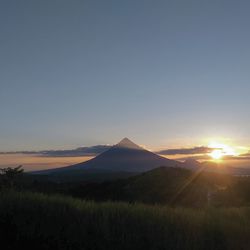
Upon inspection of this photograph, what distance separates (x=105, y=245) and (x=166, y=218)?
253cm

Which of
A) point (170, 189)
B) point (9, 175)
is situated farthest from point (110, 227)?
point (170, 189)

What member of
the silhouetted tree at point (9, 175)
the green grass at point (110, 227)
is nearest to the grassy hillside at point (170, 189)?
the silhouetted tree at point (9, 175)

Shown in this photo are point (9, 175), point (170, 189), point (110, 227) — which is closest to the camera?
point (110, 227)

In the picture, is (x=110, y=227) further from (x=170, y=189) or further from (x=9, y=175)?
(x=170, y=189)

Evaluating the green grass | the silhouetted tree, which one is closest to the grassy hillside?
the silhouetted tree

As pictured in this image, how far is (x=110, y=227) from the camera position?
38.8 ft

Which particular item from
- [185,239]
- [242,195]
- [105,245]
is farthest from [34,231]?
[242,195]

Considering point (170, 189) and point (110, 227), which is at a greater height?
point (110, 227)

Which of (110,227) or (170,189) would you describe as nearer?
(110,227)

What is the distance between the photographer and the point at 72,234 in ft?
37.4

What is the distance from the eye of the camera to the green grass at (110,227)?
1102 centimetres

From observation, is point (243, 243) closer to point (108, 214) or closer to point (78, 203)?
point (108, 214)

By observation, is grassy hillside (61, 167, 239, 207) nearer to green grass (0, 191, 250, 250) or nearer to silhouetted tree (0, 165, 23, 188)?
silhouetted tree (0, 165, 23, 188)

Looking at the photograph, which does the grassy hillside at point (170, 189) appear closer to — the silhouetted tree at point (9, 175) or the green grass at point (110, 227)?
the silhouetted tree at point (9, 175)
